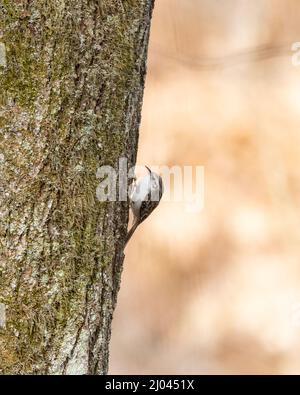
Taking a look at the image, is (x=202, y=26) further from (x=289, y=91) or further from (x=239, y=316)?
(x=239, y=316)

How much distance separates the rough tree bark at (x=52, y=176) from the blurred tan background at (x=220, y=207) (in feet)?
5.32

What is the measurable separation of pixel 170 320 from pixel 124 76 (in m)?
1.88

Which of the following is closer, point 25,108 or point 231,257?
point 25,108

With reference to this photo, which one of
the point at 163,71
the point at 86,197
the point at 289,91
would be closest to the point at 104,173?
the point at 86,197

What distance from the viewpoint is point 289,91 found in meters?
3.21

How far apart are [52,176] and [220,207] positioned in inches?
75.0

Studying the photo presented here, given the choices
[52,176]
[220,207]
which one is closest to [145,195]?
[52,176]

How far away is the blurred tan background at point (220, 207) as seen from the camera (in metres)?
3.11

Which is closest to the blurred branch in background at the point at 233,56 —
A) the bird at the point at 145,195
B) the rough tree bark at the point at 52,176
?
the bird at the point at 145,195

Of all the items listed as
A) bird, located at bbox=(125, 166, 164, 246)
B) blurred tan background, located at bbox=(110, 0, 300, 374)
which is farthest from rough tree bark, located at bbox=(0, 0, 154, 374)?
blurred tan background, located at bbox=(110, 0, 300, 374)

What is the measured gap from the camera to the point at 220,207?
3273mm

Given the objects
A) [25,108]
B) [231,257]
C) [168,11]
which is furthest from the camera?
[231,257]

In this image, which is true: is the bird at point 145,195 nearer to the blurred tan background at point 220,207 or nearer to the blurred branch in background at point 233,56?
the blurred tan background at point 220,207

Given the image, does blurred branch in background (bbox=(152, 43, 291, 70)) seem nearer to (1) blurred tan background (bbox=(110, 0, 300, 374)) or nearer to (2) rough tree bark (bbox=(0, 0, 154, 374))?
(1) blurred tan background (bbox=(110, 0, 300, 374))
